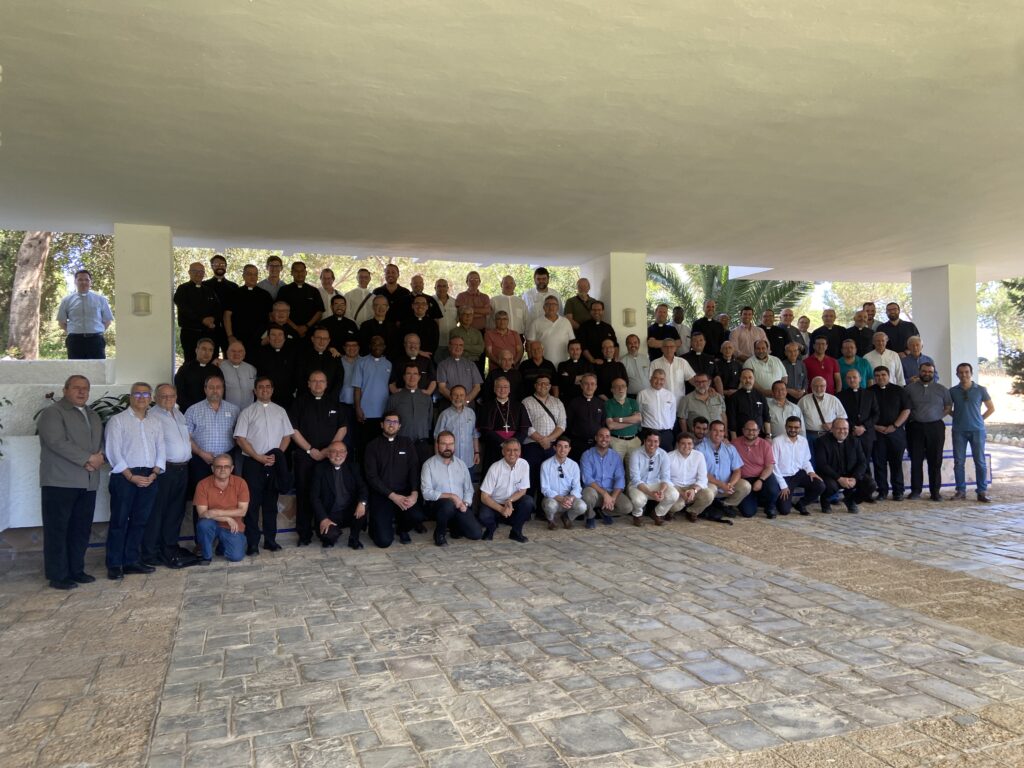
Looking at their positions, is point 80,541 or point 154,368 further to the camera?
point 154,368

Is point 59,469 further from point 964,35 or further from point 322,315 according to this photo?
point 964,35

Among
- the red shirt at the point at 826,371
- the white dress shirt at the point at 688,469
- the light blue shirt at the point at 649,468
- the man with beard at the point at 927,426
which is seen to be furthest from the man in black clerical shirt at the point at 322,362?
the man with beard at the point at 927,426

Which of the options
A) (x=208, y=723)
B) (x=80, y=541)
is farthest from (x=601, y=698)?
(x=80, y=541)

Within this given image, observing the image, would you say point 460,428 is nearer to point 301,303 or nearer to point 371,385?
point 371,385

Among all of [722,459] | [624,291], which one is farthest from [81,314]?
[722,459]

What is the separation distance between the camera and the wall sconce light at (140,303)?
8203 mm

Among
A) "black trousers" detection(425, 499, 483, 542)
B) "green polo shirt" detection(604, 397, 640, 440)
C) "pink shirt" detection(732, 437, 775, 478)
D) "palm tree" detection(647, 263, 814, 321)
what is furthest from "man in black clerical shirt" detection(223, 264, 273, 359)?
"palm tree" detection(647, 263, 814, 321)

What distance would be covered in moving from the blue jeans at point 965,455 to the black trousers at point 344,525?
7596 millimetres

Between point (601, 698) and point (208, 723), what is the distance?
5.78 ft

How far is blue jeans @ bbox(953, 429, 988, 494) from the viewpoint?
9.47m

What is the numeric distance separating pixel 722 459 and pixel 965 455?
3672mm

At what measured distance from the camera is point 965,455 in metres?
9.74

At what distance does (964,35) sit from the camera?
4.09 m

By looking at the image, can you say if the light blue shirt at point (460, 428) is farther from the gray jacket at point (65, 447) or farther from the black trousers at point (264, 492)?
the gray jacket at point (65, 447)
